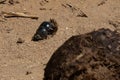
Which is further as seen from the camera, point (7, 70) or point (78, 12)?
point (78, 12)

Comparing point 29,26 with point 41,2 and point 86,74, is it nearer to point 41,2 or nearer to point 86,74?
point 41,2

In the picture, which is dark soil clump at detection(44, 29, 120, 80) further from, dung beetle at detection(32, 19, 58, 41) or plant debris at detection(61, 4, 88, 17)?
plant debris at detection(61, 4, 88, 17)

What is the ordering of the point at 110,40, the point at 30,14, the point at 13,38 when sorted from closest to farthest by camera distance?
the point at 110,40, the point at 13,38, the point at 30,14

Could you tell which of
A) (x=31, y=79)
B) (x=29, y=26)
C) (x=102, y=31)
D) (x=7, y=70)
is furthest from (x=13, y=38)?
(x=102, y=31)

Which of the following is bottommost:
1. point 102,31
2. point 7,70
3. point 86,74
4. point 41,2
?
point 7,70

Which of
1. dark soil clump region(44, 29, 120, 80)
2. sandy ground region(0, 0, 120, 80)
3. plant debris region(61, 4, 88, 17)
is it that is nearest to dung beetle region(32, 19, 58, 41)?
sandy ground region(0, 0, 120, 80)
